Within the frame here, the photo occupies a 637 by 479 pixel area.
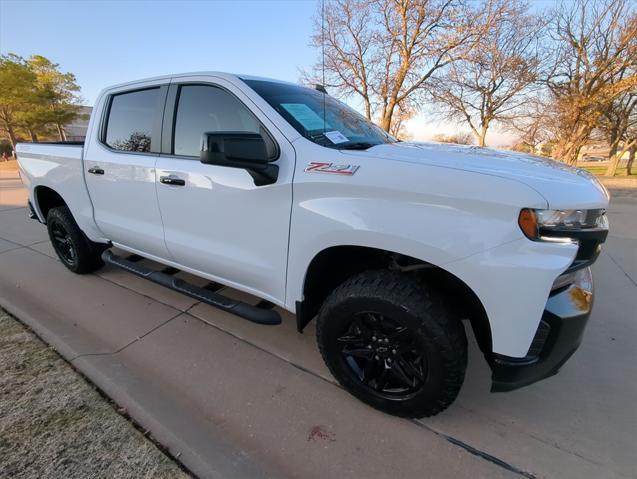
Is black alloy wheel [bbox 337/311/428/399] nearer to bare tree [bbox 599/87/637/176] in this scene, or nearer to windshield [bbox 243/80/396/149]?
windshield [bbox 243/80/396/149]

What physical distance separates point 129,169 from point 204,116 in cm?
83

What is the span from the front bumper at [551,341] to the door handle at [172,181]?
2127 mm

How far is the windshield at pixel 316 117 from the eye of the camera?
2.01m

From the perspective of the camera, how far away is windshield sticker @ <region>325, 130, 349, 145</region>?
1995 mm

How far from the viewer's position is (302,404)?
6.73ft

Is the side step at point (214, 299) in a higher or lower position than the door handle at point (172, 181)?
lower

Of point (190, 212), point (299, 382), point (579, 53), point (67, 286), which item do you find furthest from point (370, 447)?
point (579, 53)

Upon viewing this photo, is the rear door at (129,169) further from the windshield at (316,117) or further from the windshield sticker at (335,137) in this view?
the windshield sticker at (335,137)

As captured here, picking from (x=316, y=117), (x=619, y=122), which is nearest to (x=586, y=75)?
(x=619, y=122)

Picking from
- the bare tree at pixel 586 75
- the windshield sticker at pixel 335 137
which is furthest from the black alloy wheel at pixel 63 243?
the bare tree at pixel 586 75

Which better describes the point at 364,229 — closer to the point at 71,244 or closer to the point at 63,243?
the point at 71,244

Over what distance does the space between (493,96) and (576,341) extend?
24563 millimetres

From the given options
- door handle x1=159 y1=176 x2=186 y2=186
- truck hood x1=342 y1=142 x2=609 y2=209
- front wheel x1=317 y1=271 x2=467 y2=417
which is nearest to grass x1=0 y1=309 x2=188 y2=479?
front wheel x1=317 y1=271 x2=467 y2=417

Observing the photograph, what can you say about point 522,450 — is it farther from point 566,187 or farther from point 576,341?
point 566,187
